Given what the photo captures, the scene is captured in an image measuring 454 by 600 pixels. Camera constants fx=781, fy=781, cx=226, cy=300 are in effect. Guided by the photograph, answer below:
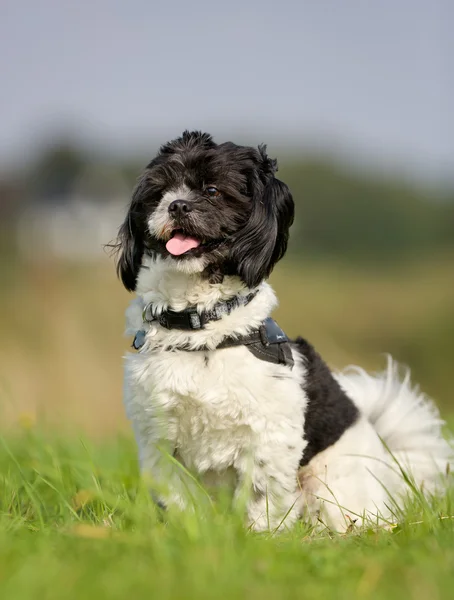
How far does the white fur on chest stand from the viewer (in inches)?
145

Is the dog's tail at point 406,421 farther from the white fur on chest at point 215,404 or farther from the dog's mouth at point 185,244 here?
the dog's mouth at point 185,244

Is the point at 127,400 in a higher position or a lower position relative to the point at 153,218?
lower

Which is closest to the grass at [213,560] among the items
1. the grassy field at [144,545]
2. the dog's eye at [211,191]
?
the grassy field at [144,545]

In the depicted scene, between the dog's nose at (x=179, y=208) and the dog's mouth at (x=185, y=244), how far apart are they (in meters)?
0.10

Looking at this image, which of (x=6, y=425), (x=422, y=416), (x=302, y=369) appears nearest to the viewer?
(x=302, y=369)

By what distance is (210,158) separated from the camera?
3.93 metres

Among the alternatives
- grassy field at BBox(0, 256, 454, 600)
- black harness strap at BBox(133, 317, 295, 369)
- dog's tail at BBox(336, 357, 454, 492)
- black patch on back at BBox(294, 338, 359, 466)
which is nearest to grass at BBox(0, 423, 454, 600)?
grassy field at BBox(0, 256, 454, 600)

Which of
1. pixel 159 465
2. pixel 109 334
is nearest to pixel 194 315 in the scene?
pixel 159 465

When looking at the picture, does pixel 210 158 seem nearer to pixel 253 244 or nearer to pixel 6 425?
pixel 253 244

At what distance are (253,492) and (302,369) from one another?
70cm

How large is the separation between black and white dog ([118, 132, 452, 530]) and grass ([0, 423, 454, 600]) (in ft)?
1.55

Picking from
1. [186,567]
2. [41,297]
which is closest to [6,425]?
[186,567]

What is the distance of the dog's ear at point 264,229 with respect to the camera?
149 inches

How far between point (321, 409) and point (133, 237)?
4.45 ft
